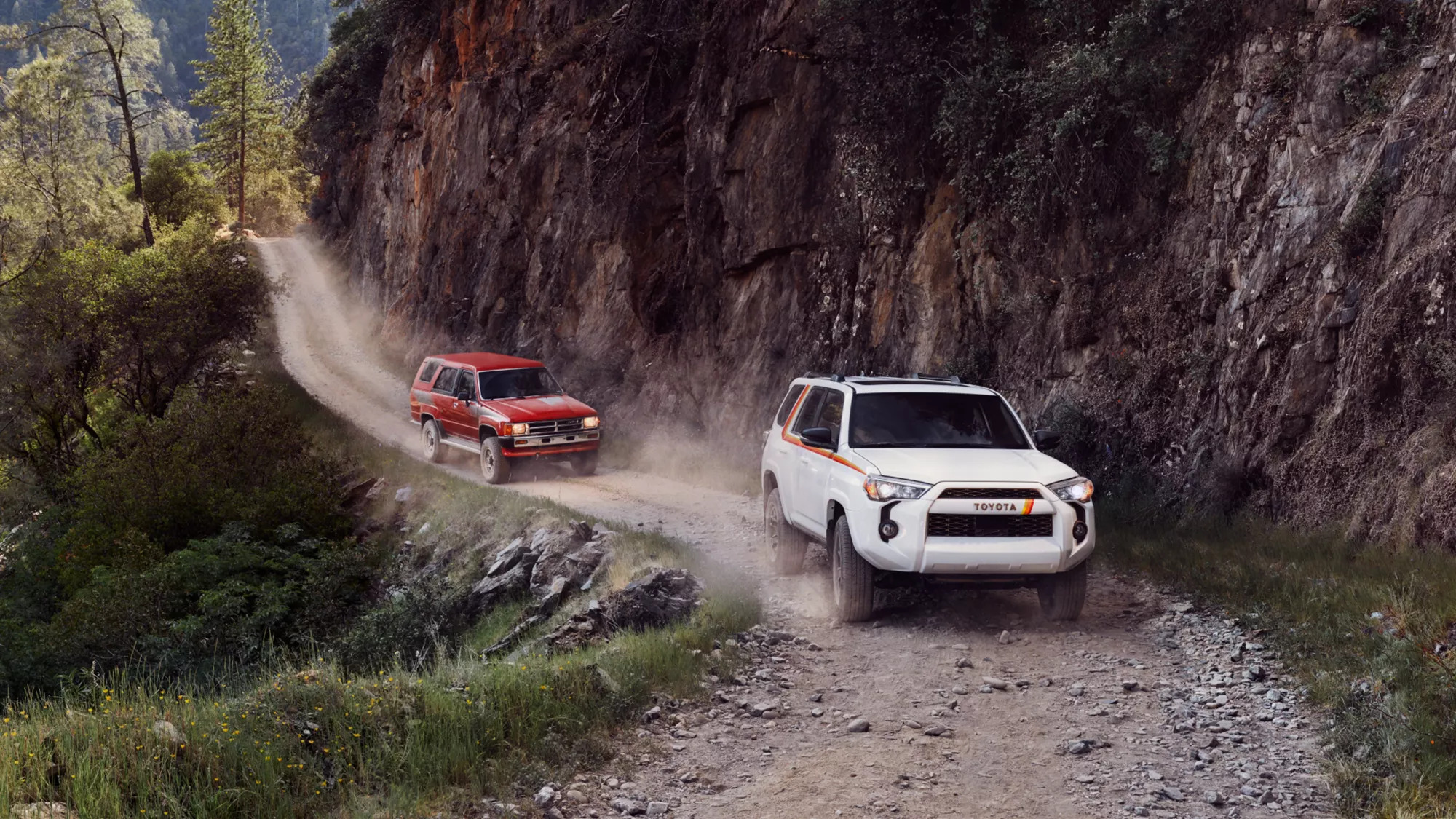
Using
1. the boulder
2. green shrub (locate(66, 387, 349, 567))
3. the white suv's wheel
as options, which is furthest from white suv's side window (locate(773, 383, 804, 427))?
green shrub (locate(66, 387, 349, 567))

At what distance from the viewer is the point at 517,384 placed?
66.5 feet

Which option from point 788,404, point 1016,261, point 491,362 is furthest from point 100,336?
point 1016,261

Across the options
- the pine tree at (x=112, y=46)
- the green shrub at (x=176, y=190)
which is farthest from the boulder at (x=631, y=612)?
the green shrub at (x=176, y=190)

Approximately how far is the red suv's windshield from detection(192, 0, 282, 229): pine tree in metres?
55.3

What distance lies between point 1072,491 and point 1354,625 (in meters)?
2.19

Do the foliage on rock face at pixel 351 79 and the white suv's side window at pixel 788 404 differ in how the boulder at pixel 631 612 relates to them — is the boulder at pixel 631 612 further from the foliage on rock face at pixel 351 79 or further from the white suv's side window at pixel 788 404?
the foliage on rock face at pixel 351 79

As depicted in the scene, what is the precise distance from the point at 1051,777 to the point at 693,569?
5.77 meters

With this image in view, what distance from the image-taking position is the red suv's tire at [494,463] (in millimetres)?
18781

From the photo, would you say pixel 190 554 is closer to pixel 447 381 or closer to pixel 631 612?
pixel 447 381

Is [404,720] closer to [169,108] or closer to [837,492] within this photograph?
[837,492]

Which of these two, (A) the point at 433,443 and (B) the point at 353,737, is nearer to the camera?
(B) the point at 353,737

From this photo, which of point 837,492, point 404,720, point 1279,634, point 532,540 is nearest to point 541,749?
point 404,720

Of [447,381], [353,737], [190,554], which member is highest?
[447,381]

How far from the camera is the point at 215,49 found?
67812 millimetres
